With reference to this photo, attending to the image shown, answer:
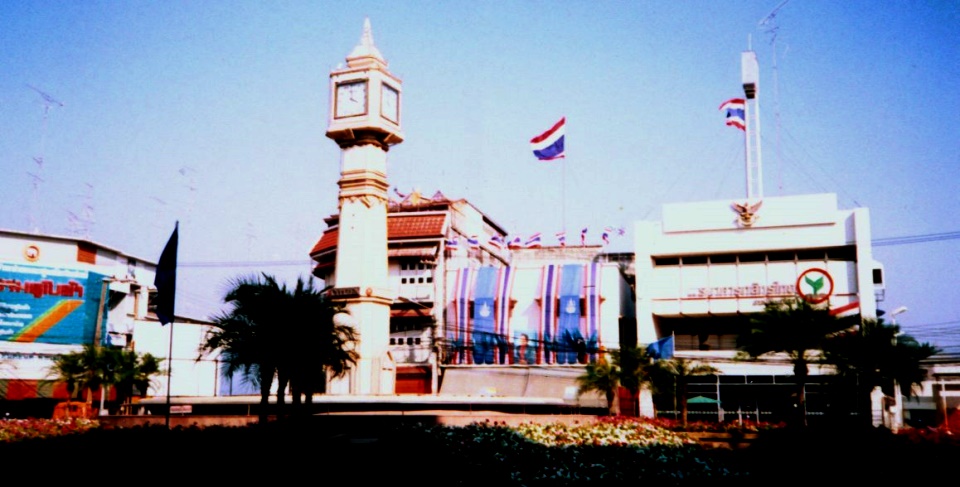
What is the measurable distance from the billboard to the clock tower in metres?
22.7

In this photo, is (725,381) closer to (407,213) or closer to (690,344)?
(690,344)

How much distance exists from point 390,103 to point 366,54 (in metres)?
3.31

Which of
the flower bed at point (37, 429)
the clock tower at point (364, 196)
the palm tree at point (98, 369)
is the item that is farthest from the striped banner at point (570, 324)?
the flower bed at point (37, 429)

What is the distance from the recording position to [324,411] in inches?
2040

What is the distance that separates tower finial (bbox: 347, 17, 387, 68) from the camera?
5759 centimetres

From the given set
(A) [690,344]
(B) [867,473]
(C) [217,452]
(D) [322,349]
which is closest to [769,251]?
(A) [690,344]

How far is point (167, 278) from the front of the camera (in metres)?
28.8

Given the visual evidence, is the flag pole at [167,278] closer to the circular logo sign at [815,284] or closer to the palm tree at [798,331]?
the palm tree at [798,331]

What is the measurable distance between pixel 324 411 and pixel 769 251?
→ 106 feet

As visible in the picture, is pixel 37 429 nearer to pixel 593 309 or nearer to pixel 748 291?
pixel 593 309

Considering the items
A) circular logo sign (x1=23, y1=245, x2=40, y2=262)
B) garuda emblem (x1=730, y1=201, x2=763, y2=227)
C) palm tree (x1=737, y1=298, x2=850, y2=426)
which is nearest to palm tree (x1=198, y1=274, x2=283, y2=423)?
palm tree (x1=737, y1=298, x2=850, y2=426)

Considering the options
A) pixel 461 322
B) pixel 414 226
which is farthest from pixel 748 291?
pixel 414 226

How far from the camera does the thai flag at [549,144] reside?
2778 inches

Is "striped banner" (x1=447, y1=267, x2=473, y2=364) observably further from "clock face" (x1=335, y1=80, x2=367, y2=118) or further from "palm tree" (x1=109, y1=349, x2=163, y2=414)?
"palm tree" (x1=109, y1=349, x2=163, y2=414)
